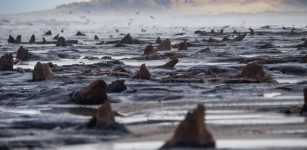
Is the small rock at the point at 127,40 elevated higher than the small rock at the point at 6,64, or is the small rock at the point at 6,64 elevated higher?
the small rock at the point at 6,64

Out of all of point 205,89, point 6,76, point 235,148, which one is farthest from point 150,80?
point 235,148

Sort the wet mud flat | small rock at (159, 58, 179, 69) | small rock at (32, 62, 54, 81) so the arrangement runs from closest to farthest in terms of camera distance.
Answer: the wet mud flat → small rock at (32, 62, 54, 81) → small rock at (159, 58, 179, 69)

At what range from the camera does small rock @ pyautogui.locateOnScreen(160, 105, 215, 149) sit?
4285 mm

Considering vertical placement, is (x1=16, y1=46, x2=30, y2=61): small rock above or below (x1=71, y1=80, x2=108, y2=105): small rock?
below

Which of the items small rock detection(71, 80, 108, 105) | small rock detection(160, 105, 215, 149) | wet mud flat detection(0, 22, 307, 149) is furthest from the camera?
small rock detection(71, 80, 108, 105)

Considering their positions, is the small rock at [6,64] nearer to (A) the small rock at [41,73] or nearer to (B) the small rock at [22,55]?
(A) the small rock at [41,73]

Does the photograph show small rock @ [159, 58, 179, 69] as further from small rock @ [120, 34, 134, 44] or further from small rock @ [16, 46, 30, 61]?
small rock @ [120, 34, 134, 44]

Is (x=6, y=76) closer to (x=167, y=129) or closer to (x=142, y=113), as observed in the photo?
(x=142, y=113)

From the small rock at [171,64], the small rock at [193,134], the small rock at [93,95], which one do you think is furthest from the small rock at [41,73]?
the small rock at [193,134]

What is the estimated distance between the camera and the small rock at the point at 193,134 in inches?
169

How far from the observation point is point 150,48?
15602 millimetres

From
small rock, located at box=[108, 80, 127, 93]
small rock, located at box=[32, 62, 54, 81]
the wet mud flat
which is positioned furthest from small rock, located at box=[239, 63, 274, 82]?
small rock, located at box=[32, 62, 54, 81]

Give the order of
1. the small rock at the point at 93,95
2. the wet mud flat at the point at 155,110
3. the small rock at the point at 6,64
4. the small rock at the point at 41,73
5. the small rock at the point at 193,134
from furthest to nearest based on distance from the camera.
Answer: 1. the small rock at the point at 6,64
2. the small rock at the point at 41,73
3. the small rock at the point at 93,95
4. the wet mud flat at the point at 155,110
5. the small rock at the point at 193,134

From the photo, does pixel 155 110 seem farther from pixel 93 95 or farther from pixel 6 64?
pixel 6 64
